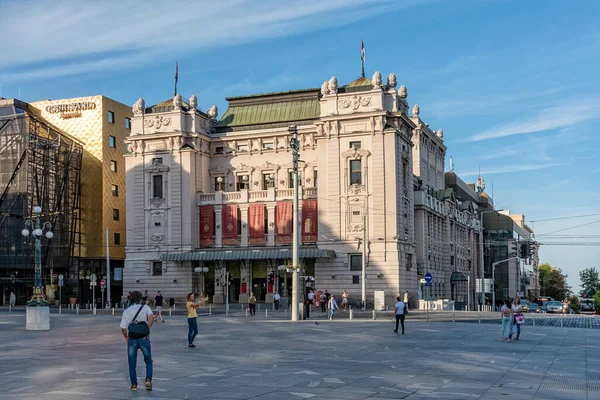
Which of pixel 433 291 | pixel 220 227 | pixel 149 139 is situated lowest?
pixel 433 291

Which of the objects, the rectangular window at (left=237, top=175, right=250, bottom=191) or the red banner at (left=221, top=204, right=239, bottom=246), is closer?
the red banner at (left=221, top=204, right=239, bottom=246)

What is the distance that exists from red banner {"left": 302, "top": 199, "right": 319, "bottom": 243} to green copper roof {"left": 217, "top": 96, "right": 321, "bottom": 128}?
10.5 m

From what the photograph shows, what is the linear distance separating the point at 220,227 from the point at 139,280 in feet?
36.0

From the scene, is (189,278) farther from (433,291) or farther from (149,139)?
(433,291)

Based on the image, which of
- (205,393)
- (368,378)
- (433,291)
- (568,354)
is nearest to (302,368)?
(368,378)

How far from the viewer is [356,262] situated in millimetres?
72250

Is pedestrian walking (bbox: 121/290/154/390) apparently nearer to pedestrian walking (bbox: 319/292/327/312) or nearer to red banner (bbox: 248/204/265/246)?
pedestrian walking (bbox: 319/292/327/312)

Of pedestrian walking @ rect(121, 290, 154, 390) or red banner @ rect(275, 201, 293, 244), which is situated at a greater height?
red banner @ rect(275, 201, 293, 244)

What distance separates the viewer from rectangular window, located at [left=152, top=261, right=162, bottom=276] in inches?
3155

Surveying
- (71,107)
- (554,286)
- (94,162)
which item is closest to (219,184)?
(94,162)

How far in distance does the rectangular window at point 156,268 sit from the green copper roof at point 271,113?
695 inches

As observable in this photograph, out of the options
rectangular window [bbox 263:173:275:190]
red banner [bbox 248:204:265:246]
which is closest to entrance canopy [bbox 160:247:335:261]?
red banner [bbox 248:204:265:246]

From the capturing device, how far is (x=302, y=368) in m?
19.2

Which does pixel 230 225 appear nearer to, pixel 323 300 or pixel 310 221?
pixel 310 221
